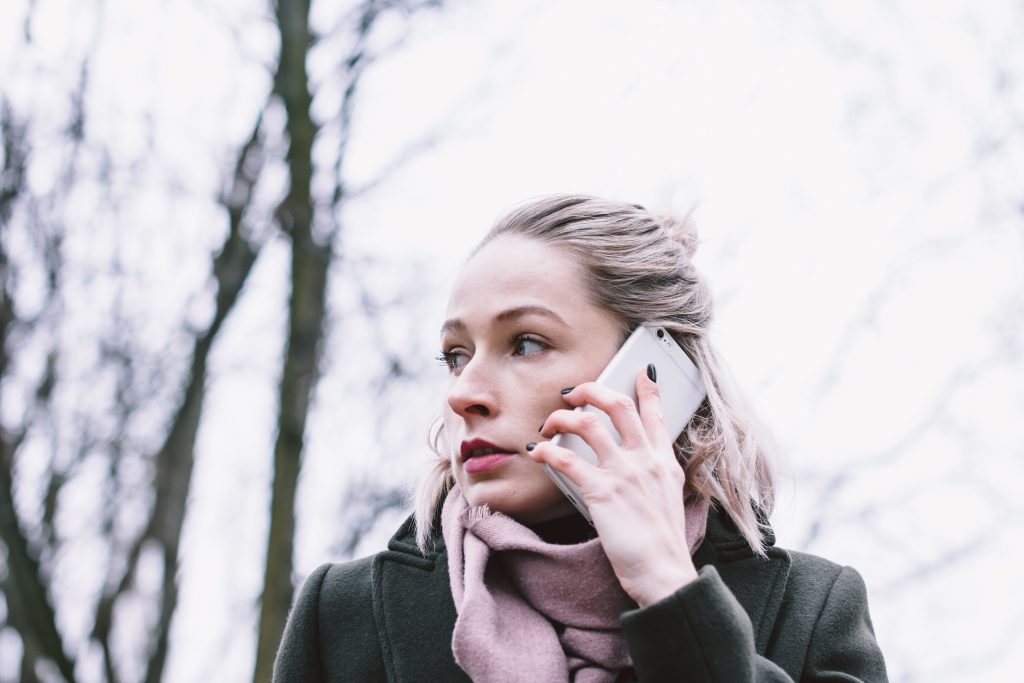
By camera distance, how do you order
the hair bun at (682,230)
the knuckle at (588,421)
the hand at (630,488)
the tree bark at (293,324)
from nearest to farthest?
1. the hand at (630,488)
2. the knuckle at (588,421)
3. the hair bun at (682,230)
4. the tree bark at (293,324)

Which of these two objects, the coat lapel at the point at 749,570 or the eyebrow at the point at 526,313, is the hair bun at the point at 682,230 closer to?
the eyebrow at the point at 526,313

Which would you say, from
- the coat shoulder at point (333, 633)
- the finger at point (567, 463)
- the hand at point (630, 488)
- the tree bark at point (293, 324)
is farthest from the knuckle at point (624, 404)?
the tree bark at point (293, 324)

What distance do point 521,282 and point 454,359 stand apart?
0.78 ft

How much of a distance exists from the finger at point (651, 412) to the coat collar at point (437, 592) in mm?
362

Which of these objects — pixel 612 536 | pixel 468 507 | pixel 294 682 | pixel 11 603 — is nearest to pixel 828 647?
pixel 612 536

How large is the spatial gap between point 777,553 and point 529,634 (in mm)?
618

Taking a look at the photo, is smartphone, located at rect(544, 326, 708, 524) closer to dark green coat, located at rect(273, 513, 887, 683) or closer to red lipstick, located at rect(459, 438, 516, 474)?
red lipstick, located at rect(459, 438, 516, 474)

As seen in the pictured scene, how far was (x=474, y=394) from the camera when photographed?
2.07 metres

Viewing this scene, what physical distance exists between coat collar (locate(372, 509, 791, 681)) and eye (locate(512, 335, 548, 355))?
0.52 metres

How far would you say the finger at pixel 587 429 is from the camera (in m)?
1.95

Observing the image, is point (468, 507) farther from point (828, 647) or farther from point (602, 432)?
point (828, 647)

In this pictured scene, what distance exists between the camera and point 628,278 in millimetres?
2256

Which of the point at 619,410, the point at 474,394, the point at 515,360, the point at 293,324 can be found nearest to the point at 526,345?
the point at 515,360

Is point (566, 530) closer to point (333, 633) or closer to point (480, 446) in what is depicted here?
point (480, 446)
